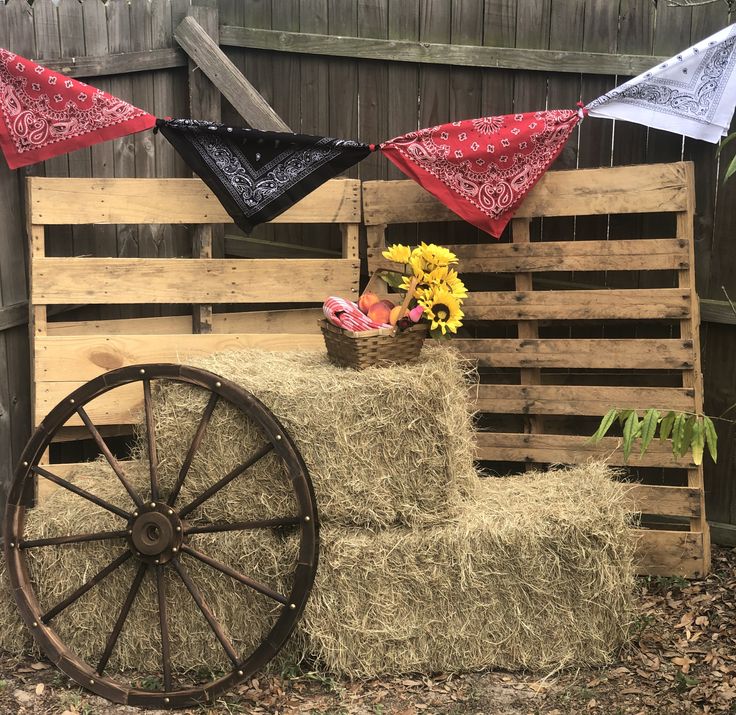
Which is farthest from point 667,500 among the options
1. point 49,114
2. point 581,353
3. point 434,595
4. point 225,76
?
point 49,114

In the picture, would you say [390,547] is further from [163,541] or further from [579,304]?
[579,304]

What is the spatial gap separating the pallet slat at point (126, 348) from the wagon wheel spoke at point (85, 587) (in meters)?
0.95

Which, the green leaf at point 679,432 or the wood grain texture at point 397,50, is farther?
the wood grain texture at point 397,50

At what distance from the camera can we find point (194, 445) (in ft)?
10.2

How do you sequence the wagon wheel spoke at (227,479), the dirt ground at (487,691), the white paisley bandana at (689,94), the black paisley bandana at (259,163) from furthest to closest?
the black paisley bandana at (259,163), the white paisley bandana at (689,94), the wagon wheel spoke at (227,479), the dirt ground at (487,691)

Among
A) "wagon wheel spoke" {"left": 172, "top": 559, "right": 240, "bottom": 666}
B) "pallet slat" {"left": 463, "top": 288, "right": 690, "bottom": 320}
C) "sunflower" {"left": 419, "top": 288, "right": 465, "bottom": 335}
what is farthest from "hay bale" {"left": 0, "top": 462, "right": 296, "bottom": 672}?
"pallet slat" {"left": 463, "top": 288, "right": 690, "bottom": 320}

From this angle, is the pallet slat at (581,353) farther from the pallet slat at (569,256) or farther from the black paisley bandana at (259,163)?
the black paisley bandana at (259,163)

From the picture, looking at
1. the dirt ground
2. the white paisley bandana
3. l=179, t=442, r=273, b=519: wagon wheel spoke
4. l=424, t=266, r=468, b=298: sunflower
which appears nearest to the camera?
the dirt ground

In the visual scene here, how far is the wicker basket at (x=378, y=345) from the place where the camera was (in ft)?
10.3

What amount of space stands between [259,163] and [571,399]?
1.78 metres

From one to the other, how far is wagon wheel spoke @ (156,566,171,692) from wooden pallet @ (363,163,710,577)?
1631 mm

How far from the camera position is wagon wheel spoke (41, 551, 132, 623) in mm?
3150

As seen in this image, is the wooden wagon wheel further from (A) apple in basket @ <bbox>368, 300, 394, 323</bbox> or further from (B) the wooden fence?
(B) the wooden fence

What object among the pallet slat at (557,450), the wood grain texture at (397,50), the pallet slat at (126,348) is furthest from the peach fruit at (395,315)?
the wood grain texture at (397,50)
